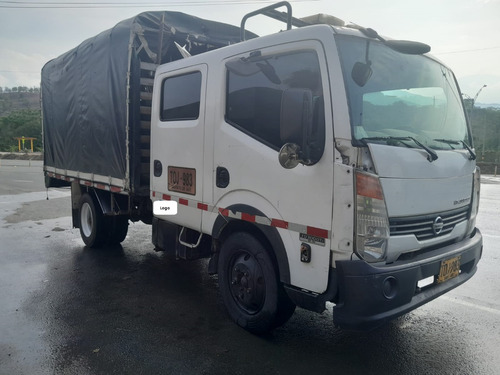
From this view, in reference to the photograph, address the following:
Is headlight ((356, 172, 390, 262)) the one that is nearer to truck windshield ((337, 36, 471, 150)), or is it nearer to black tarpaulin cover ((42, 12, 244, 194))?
truck windshield ((337, 36, 471, 150))

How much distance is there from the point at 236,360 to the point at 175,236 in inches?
73.3

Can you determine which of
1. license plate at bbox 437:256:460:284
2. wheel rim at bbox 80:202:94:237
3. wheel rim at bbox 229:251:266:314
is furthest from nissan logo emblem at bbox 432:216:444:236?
wheel rim at bbox 80:202:94:237

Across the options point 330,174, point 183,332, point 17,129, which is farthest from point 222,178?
point 17,129

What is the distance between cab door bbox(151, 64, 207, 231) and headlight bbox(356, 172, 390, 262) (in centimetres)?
182

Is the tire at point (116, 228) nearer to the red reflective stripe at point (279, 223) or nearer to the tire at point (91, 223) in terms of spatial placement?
the tire at point (91, 223)

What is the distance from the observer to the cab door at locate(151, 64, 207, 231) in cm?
416

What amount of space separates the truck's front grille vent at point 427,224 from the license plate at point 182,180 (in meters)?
2.09

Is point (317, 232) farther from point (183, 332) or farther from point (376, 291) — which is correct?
point (183, 332)

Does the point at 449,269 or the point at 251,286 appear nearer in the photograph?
the point at 449,269

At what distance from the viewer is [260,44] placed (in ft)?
11.4

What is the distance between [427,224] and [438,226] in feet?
0.47

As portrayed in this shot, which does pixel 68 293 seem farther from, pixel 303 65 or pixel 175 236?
pixel 303 65

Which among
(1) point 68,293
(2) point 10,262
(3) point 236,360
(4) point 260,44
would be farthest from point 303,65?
(2) point 10,262

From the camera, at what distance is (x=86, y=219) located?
6.89 metres
